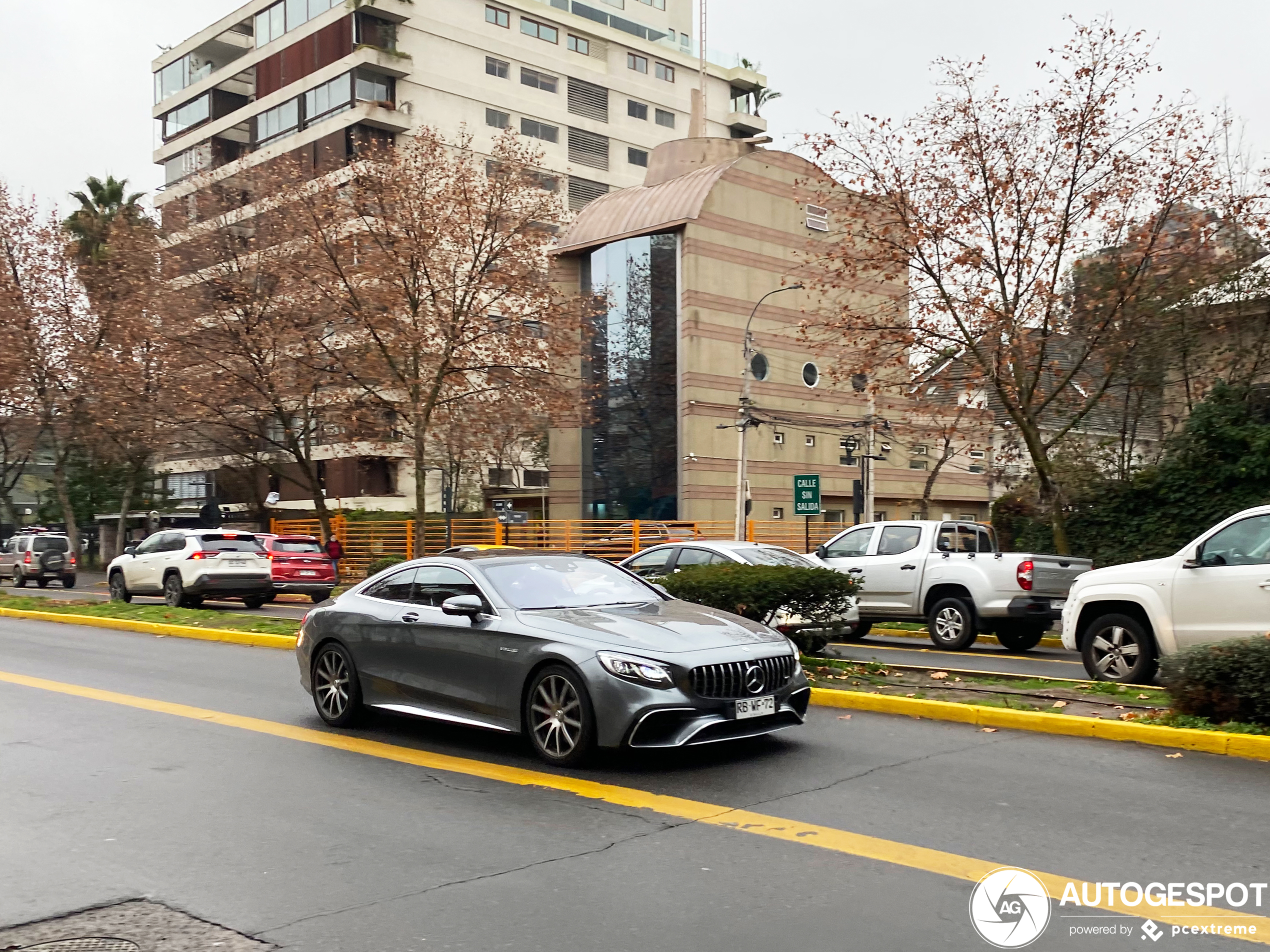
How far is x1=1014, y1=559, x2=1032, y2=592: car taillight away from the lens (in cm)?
1555

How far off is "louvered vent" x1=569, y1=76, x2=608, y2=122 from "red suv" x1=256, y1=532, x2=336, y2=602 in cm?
4084

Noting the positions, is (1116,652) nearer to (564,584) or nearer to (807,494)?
(564,584)

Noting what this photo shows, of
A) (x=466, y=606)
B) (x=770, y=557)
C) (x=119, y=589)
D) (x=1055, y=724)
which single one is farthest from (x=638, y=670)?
(x=119, y=589)

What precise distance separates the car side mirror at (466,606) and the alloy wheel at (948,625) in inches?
385

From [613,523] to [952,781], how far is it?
32.5m

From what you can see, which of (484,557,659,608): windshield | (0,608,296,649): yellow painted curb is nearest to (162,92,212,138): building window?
(0,608,296,649): yellow painted curb

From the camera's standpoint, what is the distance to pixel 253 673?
1273cm

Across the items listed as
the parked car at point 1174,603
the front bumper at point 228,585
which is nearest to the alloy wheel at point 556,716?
the parked car at point 1174,603

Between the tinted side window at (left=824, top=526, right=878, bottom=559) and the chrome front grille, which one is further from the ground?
the tinted side window at (left=824, top=526, right=878, bottom=559)

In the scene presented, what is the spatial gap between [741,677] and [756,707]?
22 centimetres

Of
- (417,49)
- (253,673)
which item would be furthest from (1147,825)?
(417,49)

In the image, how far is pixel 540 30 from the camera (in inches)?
2485

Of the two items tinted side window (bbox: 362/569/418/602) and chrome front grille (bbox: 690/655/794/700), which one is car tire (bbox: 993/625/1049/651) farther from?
tinted side window (bbox: 362/569/418/602)

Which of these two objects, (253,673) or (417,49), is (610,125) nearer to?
(417,49)
